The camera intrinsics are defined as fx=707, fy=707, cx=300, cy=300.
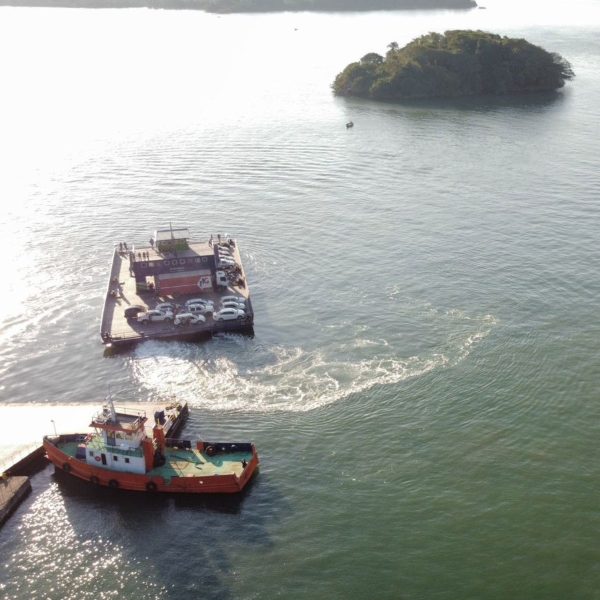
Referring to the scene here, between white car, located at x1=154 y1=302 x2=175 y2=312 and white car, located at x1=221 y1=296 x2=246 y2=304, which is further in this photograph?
white car, located at x1=221 y1=296 x2=246 y2=304

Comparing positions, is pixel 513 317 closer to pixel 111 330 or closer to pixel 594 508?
pixel 594 508

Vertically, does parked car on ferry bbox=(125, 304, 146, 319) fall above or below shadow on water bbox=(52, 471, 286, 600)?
above

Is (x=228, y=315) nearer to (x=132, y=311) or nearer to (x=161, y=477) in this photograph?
(x=132, y=311)

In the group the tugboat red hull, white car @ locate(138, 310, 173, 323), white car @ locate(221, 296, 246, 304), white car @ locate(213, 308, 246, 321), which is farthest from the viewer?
white car @ locate(221, 296, 246, 304)

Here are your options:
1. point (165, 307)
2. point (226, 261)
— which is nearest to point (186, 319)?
point (165, 307)

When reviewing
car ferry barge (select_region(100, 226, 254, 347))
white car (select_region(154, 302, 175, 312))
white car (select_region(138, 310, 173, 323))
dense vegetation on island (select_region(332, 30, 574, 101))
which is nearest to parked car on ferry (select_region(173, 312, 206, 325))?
car ferry barge (select_region(100, 226, 254, 347))

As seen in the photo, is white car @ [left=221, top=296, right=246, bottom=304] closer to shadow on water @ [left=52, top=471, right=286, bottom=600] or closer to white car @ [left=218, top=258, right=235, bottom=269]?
white car @ [left=218, top=258, right=235, bottom=269]
